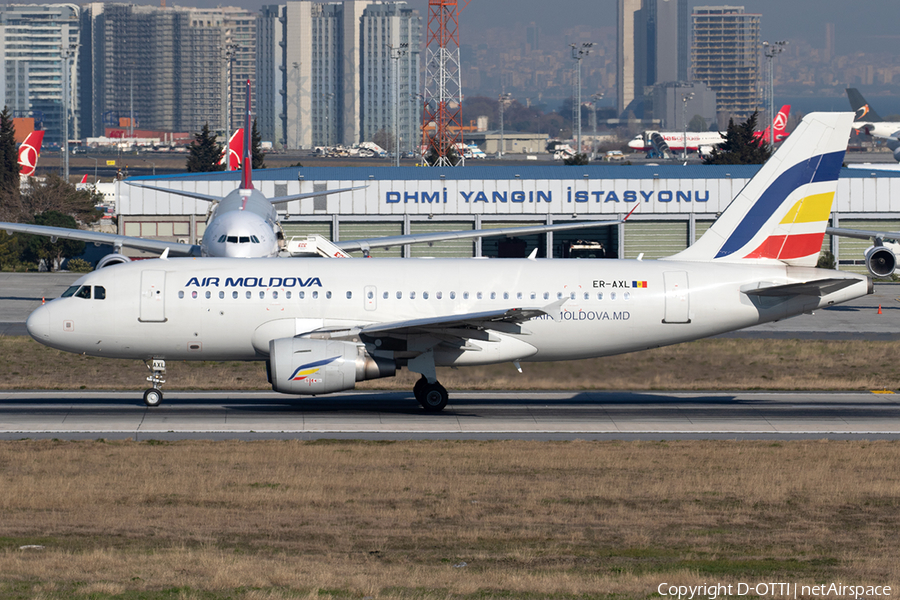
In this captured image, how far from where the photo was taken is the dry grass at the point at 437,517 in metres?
16.6

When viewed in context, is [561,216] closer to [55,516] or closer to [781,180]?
[781,180]

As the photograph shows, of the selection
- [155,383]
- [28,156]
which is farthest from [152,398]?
[28,156]

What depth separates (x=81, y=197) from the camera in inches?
4400

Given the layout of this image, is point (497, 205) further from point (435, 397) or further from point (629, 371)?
point (435, 397)

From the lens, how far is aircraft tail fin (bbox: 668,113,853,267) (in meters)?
36.1

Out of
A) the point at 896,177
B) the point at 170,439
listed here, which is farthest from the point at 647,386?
the point at 896,177

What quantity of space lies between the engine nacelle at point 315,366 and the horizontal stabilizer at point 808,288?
40.2ft

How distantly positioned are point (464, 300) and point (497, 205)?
168 feet

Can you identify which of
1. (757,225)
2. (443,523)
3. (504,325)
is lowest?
(443,523)

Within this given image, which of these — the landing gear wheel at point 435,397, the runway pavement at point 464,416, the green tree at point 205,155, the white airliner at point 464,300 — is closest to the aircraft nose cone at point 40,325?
the white airliner at point 464,300

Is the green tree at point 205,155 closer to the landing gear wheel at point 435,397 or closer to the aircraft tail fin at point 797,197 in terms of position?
the landing gear wheel at point 435,397

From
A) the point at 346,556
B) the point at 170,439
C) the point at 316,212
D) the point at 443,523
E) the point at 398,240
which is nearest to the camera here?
the point at 346,556

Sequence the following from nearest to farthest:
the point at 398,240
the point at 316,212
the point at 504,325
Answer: the point at 504,325 < the point at 398,240 < the point at 316,212

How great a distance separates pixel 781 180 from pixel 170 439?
2052 centimetres
